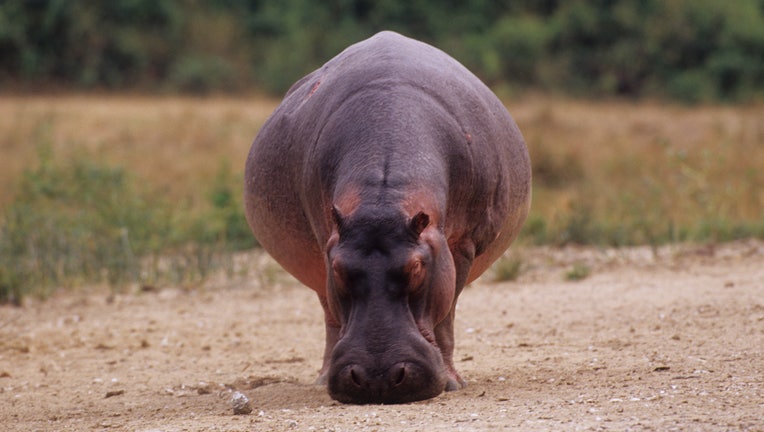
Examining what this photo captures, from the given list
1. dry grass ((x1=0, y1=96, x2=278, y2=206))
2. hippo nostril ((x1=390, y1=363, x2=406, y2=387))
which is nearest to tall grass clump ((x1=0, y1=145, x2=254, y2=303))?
dry grass ((x1=0, y1=96, x2=278, y2=206))

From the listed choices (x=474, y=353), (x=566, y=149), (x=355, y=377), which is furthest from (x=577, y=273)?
(x=566, y=149)

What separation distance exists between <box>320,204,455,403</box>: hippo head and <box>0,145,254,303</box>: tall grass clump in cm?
531

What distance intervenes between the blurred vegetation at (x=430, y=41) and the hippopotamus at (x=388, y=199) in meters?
23.8

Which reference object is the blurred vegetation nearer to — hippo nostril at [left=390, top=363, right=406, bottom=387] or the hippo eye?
the hippo eye

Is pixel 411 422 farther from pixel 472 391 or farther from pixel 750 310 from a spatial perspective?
pixel 750 310

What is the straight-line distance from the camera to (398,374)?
14.7 feet

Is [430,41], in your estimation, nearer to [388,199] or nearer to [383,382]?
[388,199]

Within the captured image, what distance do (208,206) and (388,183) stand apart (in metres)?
9.54

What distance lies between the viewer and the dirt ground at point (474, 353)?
15.6 feet

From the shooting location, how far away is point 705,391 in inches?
197

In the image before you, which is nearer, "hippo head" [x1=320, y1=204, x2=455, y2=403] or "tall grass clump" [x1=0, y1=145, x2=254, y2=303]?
"hippo head" [x1=320, y1=204, x2=455, y2=403]

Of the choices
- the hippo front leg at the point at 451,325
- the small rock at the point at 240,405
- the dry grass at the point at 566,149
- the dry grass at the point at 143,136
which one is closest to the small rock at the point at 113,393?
the small rock at the point at 240,405

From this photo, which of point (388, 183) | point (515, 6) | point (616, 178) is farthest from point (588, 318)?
point (515, 6)

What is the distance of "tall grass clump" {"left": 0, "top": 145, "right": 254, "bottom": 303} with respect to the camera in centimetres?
988
